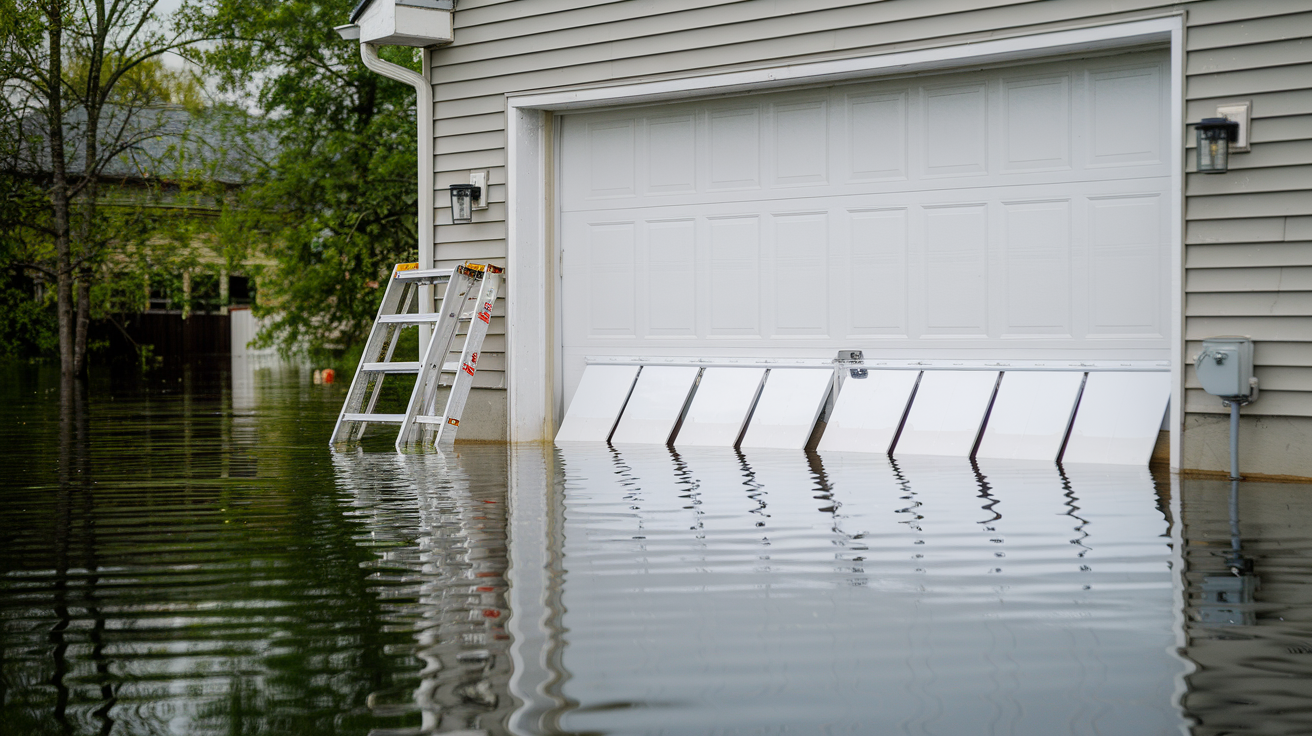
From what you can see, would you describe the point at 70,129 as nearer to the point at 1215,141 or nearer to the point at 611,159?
the point at 611,159

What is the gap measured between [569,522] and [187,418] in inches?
256

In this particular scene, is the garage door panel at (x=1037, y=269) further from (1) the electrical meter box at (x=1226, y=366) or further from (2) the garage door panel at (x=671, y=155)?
(2) the garage door panel at (x=671, y=155)

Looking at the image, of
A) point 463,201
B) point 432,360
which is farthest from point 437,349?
point 463,201

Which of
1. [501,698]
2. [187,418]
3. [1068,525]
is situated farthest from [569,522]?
[187,418]

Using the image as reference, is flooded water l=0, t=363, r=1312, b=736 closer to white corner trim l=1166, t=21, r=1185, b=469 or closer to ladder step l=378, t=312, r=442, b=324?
white corner trim l=1166, t=21, r=1185, b=469

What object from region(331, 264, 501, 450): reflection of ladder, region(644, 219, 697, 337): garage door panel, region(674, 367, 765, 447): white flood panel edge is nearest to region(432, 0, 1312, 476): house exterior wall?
region(644, 219, 697, 337): garage door panel

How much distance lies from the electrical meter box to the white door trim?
1244 mm

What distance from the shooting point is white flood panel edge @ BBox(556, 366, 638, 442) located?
7801 mm

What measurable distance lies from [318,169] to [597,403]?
9867mm

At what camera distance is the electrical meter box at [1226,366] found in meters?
5.57

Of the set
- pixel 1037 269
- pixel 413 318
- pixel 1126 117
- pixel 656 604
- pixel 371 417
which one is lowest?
pixel 656 604

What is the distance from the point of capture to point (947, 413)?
677cm

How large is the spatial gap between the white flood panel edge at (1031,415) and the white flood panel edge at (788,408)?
40.0 inches

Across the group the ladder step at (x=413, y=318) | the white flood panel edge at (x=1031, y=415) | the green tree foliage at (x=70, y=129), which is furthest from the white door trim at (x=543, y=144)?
the green tree foliage at (x=70, y=129)
